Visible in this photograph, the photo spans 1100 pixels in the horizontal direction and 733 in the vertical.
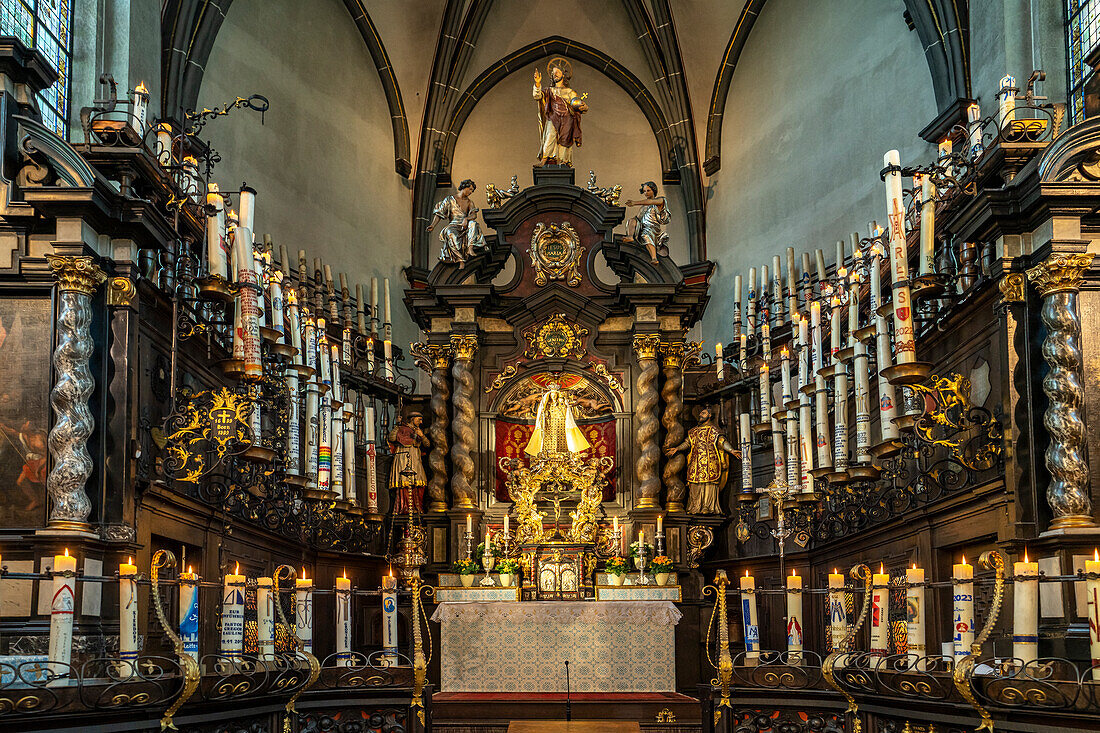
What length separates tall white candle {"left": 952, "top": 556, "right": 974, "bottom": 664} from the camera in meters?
8.55

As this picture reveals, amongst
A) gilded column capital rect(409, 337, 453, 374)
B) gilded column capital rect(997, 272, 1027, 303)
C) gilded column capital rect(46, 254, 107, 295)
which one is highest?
gilded column capital rect(409, 337, 453, 374)

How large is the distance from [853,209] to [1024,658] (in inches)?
470

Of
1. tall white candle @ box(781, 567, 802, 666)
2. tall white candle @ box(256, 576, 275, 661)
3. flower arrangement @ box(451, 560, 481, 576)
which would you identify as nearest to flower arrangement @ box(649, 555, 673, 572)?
flower arrangement @ box(451, 560, 481, 576)

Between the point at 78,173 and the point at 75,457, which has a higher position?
the point at 78,173

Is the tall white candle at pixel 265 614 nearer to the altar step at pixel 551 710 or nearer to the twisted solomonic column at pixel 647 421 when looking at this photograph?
the altar step at pixel 551 710

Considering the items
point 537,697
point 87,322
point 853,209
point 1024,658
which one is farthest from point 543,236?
point 1024,658

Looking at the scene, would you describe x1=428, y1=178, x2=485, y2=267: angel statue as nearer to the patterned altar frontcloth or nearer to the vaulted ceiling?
the vaulted ceiling

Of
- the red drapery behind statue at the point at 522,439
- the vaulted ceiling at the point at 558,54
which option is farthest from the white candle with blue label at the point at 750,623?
the vaulted ceiling at the point at 558,54

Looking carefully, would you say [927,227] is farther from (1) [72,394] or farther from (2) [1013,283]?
(1) [72,394]

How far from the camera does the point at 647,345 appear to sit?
64.0 ft

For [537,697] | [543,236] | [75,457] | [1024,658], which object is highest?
[543,236]

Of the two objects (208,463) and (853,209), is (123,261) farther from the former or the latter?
(853,209)

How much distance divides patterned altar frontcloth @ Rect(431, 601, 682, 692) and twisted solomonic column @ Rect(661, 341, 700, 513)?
360 cm

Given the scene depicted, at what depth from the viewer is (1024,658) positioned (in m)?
8.47
